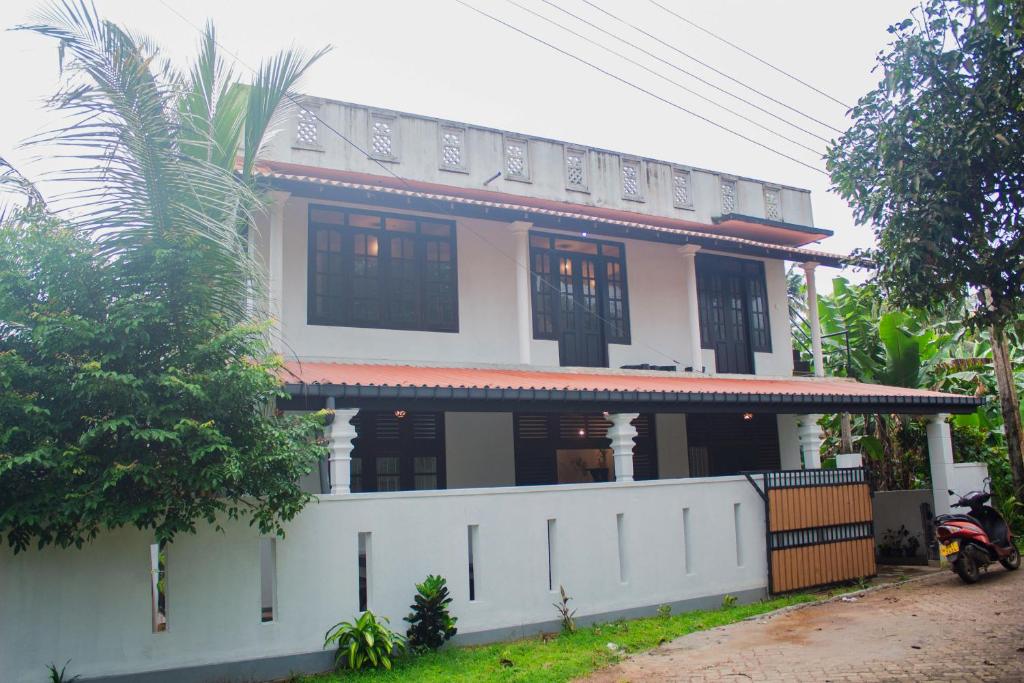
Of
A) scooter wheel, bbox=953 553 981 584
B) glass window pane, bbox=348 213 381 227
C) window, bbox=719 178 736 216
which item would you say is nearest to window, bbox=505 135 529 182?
glass window pane, bbox=348 213 381 227

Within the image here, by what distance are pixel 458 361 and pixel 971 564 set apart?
Answer: 7.81 metres

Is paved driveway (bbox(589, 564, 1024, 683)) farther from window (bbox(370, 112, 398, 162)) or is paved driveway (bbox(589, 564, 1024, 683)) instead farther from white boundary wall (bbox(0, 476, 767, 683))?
window (bbox(370, 112, 398, 162))

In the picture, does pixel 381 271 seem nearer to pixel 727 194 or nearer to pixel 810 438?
pixel 810 438

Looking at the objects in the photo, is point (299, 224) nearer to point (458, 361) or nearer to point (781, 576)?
point (458, 361)

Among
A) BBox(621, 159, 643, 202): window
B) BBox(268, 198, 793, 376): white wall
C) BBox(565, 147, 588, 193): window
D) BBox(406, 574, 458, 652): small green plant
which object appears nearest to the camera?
BBox(406, 574, 458, 652): small green plant

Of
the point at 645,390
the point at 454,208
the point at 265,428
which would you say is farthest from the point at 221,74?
the point at 645,390

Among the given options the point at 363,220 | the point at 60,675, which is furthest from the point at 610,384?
the point at 60,675

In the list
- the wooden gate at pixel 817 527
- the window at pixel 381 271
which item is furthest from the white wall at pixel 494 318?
the wooden gate at pixel 817 527

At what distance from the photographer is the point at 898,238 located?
9.20m

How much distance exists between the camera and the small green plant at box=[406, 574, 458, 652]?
30.3ft

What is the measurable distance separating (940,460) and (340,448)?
35.9 ft

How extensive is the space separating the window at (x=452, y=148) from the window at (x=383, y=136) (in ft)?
2.55

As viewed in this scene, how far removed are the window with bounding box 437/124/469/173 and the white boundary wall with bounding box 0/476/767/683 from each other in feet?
19.6

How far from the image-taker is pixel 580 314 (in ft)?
48.6
